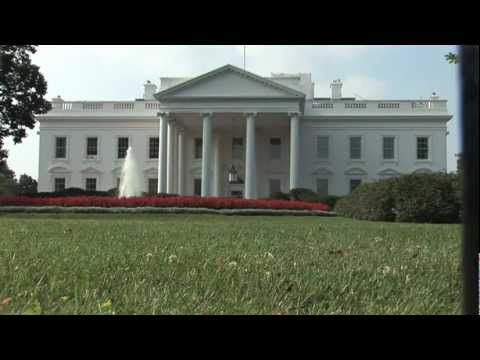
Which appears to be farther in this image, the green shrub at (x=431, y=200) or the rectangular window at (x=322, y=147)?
the rectangular window at (x=322, y=147)

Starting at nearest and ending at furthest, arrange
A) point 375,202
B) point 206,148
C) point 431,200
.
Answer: point 431,200
point 375,202
point 206,148

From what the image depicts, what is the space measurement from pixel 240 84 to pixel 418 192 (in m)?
22.6

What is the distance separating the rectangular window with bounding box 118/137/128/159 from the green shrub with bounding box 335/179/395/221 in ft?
84.7

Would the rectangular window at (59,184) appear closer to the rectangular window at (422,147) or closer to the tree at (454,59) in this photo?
the rectangular window at (422,147)

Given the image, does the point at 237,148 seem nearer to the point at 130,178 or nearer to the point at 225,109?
the point at 225,109

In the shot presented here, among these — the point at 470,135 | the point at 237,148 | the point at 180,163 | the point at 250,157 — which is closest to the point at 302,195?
the point at 250,157

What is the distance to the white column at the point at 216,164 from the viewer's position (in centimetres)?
3965

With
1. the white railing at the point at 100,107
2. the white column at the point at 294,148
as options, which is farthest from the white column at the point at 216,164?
the white column at the point at 294,148

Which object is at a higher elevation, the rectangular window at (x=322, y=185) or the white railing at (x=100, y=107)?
the white railing at (x=100, y=107)

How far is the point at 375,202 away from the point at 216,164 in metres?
24.3

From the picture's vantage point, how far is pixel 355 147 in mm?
40438

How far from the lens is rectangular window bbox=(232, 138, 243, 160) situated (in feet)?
135

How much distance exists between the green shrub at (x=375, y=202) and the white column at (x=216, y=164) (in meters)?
20.9
